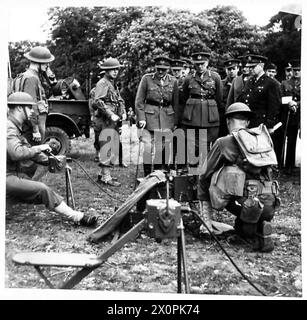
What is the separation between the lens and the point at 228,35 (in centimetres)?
741

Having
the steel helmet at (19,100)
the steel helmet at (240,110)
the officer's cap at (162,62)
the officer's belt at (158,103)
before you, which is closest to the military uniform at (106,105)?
the officer's belt at (158,103)

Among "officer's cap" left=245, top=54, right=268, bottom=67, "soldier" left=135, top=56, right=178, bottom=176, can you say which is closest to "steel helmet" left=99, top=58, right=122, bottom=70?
"soldier" left=135, top=56, right=178, bottom=176

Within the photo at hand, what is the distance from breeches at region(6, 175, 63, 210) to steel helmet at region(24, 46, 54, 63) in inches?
74.1

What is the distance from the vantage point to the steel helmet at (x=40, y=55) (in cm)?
585

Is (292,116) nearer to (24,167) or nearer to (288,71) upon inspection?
(288,71)

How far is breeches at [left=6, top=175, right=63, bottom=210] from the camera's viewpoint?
15.2ft

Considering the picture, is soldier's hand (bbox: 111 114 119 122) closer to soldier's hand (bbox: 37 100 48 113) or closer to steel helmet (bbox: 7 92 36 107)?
soldier's hand (bbox: 37 100 48 113)

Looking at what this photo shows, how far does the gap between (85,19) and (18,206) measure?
2180 millimetres

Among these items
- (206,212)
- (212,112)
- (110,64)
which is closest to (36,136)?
(110,64)

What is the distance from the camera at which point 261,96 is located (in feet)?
19.7

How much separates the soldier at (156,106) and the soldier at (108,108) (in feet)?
1.75
